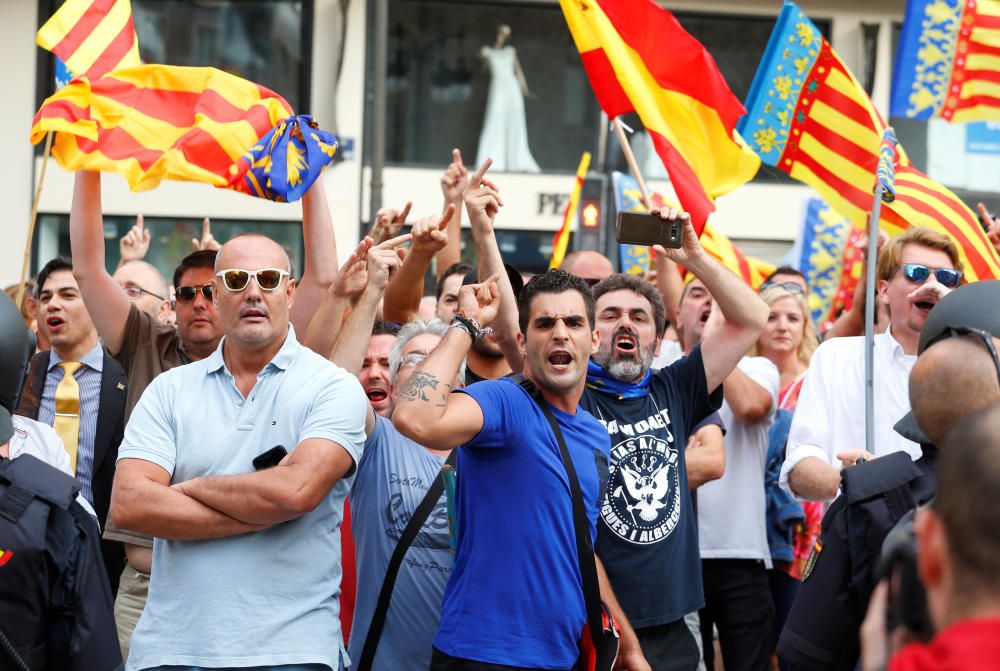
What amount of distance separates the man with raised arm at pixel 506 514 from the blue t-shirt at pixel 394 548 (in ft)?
1.37

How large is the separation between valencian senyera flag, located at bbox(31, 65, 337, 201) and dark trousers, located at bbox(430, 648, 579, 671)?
83.1 inches

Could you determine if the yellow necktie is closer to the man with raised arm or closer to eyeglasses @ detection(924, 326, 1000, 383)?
the man with raised arm

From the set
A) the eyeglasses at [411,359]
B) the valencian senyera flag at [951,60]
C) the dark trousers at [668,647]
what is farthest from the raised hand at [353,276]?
the valencian senyera flag at [951,60]

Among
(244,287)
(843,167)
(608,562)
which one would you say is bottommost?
(608,562)

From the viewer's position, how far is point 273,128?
595 cm

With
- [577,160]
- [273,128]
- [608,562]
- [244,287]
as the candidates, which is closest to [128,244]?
[273,128]

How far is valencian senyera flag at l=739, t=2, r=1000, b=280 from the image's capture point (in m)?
6.45

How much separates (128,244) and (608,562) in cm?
420

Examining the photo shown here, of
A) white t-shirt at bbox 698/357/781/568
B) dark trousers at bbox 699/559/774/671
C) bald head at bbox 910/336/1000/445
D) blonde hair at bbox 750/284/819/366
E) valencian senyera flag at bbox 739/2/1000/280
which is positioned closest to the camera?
bald head at bbox 910/336/1000/445

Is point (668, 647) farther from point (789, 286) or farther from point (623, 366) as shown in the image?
point (789, 286)

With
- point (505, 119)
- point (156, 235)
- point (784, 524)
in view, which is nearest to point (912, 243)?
point (784, 524)

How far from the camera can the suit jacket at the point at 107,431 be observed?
5.66 m

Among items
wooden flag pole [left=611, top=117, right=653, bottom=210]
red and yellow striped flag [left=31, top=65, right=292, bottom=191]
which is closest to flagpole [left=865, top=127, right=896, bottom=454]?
wooden flag pole [left=611, top=117, right=653, bottom=210]

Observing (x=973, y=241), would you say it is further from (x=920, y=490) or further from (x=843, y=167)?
(x=920, y=490)
